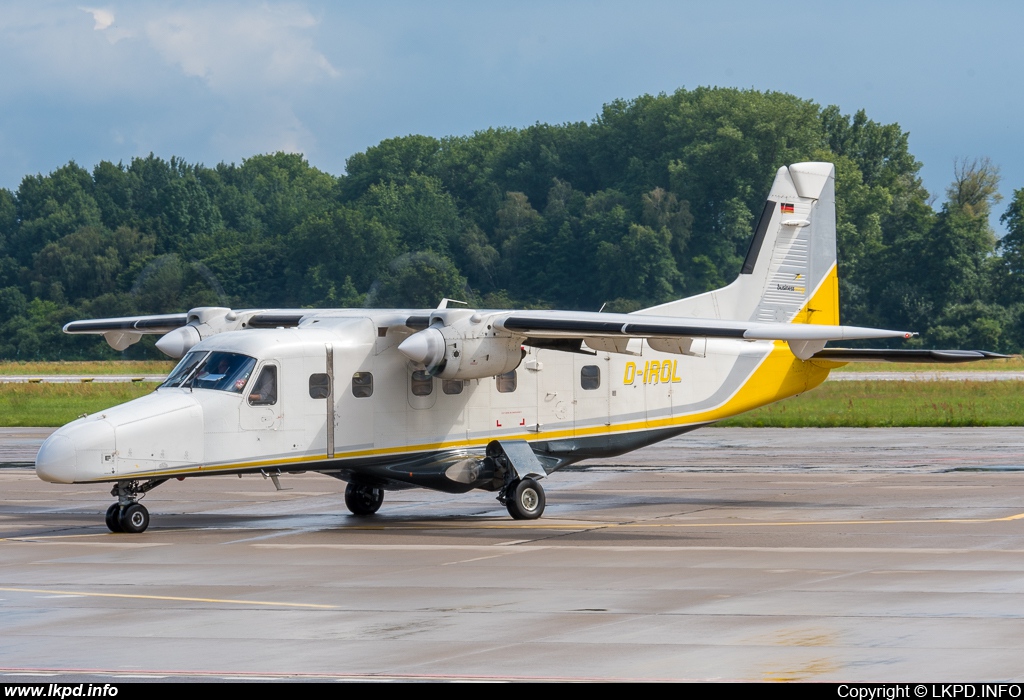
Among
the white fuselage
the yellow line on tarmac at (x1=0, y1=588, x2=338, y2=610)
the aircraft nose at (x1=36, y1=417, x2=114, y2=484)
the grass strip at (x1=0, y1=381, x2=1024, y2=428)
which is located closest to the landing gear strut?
the white fuselage

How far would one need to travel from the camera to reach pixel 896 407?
41594mm

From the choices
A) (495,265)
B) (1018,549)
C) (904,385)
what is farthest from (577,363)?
(495,265)

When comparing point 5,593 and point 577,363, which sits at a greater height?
point 577,363

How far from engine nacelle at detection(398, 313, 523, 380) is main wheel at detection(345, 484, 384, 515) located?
110 inches

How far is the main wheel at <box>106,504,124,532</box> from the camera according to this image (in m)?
17.3

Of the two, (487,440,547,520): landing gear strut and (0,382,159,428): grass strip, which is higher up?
(487,440,547,520): landing gear strut

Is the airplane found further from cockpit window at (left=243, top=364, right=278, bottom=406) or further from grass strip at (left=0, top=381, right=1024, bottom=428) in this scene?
grass strip at (left=0, top=381, right=1024, bottom=428)

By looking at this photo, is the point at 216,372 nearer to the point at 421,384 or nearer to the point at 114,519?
the point at 114,519

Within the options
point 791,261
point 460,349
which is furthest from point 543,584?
point 791,261

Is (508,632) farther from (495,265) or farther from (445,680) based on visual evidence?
(495,265)

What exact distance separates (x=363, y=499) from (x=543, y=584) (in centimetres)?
737

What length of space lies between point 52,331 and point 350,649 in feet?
205

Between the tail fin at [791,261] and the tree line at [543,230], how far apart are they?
19923 millimetres
